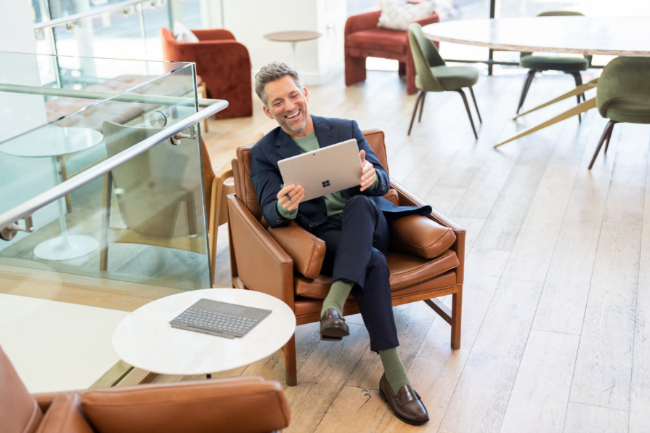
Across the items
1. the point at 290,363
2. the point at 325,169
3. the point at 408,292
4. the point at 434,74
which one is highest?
the point at 325,169

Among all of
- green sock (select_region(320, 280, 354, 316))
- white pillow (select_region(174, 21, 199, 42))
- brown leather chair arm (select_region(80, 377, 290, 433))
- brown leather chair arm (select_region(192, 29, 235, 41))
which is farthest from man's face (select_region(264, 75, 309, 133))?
brown leather chair arm (select_region(192, 29, 235, 41))

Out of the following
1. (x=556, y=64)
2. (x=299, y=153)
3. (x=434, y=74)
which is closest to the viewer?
(x=299, y=153)

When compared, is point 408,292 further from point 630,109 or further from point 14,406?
point 630,109

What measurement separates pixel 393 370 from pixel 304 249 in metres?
0.52

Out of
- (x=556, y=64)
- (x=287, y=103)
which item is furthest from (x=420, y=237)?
(x=556, y=64)

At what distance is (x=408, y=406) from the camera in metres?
2.30

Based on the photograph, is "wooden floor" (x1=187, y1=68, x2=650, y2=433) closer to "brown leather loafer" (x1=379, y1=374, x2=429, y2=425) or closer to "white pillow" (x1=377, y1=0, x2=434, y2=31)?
"brown leather loafer" (x1=379, y1=374, x2=429, y2=425)

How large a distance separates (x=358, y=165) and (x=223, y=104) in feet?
2.15

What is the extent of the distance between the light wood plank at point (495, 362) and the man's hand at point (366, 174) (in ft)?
2.60

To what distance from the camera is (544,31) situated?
4777mm

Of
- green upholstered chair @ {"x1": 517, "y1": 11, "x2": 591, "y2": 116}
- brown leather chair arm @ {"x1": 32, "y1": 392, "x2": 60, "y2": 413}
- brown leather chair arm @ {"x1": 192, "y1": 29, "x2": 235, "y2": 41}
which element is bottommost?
brown leather chair arm @ {"x1": 32, "y1": 392, "x2": 60, "y2": 413}

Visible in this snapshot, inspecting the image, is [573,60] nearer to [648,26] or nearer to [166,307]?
[648,26]

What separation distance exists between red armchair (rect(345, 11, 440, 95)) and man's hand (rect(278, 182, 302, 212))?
4495 millimetres

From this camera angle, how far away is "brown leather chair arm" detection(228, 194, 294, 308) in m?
2.34
